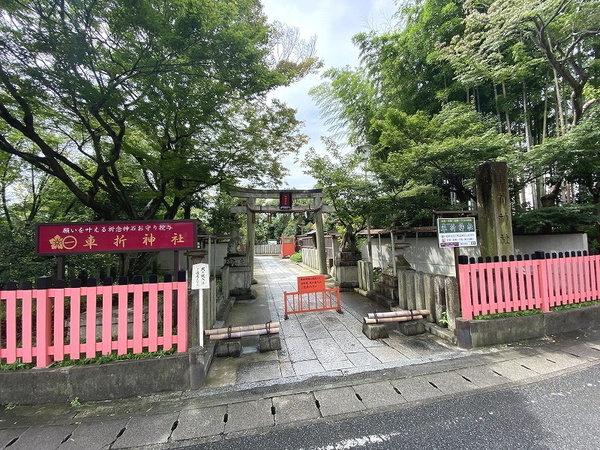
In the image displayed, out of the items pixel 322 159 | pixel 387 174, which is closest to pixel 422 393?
pixel 387 174

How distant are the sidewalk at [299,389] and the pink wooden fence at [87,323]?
571 mm

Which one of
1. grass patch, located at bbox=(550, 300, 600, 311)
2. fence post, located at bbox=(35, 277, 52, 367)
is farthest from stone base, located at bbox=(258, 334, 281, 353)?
grass patch, located at bbox=(550, 300, 600, 311)

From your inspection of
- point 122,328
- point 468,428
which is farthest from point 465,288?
point 122,328

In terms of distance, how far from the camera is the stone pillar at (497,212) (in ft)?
17.5

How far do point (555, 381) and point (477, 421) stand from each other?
4.97ft

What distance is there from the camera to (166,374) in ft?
10.5

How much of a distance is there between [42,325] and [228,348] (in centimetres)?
234

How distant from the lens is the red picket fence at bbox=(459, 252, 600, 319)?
4215 millimetres

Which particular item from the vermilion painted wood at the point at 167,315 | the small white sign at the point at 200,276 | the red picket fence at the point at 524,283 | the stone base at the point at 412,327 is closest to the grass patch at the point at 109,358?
the vermilion painted wood at the point at 167,315

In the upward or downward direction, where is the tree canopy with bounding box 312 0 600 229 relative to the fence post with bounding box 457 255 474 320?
upward

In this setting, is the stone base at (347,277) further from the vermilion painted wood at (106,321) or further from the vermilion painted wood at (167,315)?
the vermilion painted wood at (106,321)

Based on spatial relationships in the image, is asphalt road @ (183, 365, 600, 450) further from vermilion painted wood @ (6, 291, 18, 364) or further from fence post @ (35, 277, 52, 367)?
vermilion painted wood @ (6, 291, 18, 364)

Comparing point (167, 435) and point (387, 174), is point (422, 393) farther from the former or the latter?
point (387, 174)

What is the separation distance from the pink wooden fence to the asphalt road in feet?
5.15
